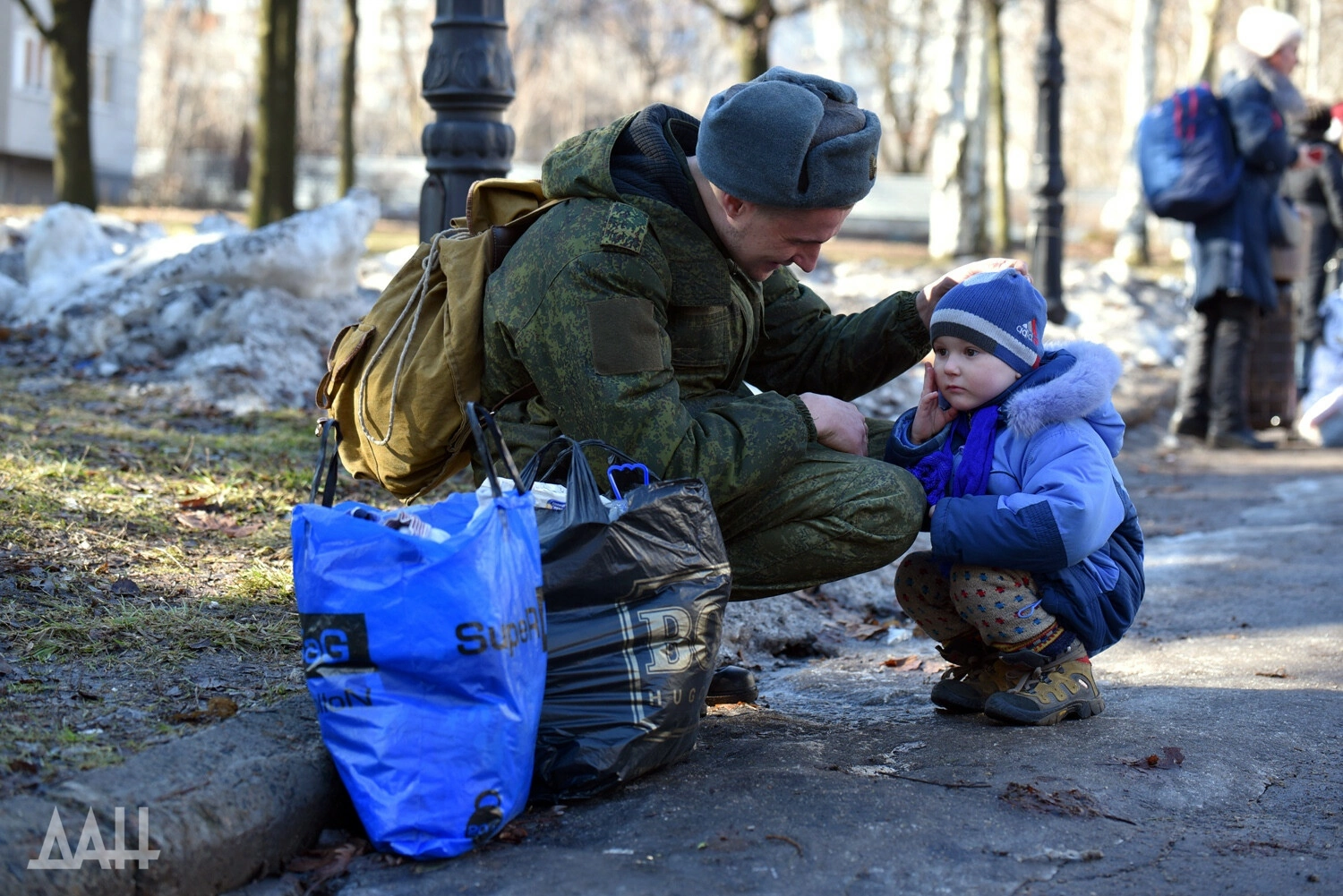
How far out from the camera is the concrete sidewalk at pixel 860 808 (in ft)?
7.70

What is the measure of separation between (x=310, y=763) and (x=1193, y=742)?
6.61 feet

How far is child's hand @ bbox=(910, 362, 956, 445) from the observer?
3.38 meters

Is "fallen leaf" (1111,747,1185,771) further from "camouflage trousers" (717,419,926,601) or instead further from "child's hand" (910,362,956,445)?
"child's hand" (910,362,956,445)

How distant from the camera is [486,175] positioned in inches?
203

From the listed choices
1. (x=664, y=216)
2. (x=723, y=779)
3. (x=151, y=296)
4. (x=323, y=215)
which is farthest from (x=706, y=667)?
(x=151, y=296)

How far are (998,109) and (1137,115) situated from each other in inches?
121

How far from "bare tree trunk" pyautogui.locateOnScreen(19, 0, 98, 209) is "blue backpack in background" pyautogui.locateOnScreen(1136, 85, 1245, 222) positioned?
1074 centimetres

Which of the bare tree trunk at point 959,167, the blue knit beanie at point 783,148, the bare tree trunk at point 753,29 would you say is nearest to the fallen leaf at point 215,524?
the blue knit beanie at point 783,148

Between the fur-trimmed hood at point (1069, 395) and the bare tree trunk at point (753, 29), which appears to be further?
the bare tree trunk at point (753, 29)

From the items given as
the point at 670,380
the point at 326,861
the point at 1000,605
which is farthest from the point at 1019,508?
the point at 326,861

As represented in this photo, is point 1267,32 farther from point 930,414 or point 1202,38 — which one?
point 1202,38

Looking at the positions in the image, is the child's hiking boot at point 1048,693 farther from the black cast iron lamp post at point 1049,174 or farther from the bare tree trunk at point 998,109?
the bare tree trunk at point 998,109

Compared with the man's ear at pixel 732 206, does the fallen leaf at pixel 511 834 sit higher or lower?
lower

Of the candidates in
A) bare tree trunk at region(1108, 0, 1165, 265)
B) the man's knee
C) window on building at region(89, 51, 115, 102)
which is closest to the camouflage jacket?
the man's knee
